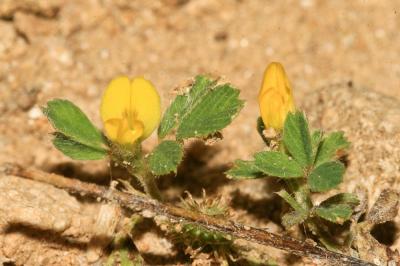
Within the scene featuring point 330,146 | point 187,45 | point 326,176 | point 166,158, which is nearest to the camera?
point 326,176

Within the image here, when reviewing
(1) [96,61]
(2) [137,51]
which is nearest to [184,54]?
(2) [137,51]

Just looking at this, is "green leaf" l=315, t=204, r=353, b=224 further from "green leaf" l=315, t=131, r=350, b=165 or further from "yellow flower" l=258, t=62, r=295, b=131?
"yellow flower" l=258, t=62, r=295, b=131

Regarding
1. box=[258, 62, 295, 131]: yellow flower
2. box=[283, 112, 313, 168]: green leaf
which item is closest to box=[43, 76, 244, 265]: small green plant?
box=[258, 62, 295, 131]: yellow flower

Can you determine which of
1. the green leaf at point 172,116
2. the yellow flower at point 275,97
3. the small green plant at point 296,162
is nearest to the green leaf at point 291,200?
the small green plant at point 296,162

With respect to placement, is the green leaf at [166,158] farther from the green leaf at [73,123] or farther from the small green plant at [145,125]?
the green leaf at [73,123]

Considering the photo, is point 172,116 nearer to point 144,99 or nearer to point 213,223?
point 144,99

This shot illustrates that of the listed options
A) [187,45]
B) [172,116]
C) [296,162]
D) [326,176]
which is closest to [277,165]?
[296,162]
